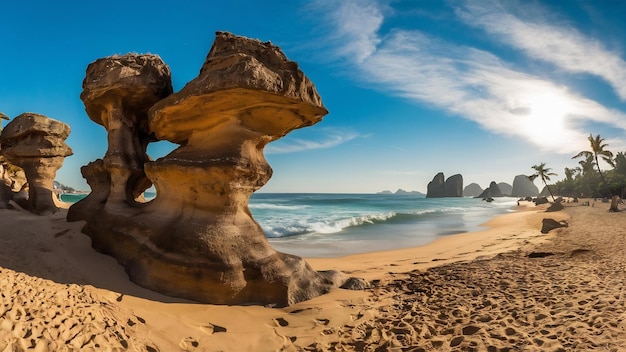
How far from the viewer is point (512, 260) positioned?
788 centimetres

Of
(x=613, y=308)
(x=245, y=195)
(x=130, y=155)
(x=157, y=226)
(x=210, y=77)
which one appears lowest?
(x=613, y=308)

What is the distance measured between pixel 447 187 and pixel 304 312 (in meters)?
136

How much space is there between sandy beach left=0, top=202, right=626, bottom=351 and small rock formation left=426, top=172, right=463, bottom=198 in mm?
130823

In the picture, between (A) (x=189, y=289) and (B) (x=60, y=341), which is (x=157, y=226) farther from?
(B) (x=60, y=341)

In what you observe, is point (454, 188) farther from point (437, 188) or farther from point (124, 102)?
point (124, 102)

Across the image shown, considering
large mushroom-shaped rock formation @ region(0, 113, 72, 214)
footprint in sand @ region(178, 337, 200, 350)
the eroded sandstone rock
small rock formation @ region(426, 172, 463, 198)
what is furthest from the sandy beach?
small rock formation @ region(426, 172, 463, 198)

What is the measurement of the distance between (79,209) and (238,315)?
4854 millimetres

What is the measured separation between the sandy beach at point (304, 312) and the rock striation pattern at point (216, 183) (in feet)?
1.04

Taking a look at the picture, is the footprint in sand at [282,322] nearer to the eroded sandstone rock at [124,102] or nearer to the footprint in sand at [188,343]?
the footprint in sand at [188,343]

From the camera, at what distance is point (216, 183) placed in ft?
17.4

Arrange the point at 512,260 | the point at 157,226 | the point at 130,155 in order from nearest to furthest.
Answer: the point at 157,226
the point at 130,155
the point at 512,260

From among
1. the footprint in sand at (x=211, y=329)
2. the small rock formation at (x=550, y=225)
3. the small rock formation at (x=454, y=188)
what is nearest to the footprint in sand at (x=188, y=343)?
the footprint in sand at (x=211, y=329)

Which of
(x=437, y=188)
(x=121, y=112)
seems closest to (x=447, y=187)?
(x=437, y=188)

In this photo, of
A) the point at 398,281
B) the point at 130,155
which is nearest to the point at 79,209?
the point at 130,155
